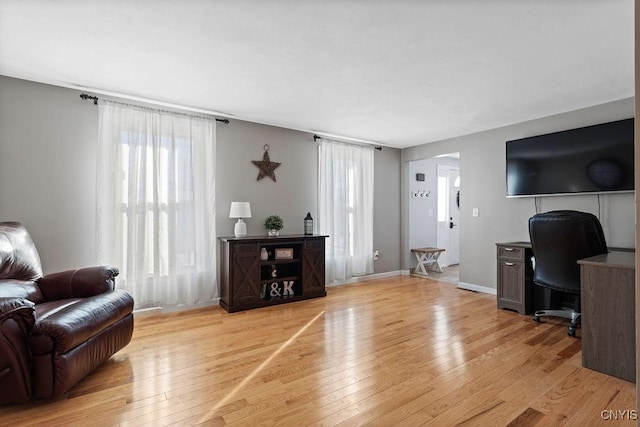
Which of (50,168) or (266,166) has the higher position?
(266,166)

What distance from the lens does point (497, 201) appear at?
14.9ft

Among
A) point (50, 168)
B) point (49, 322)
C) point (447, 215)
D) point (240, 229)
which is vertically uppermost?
point (50, 168)

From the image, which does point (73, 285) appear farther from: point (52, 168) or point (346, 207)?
point (346, 207)

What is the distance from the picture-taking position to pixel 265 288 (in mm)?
4160

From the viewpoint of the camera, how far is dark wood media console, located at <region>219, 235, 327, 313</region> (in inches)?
147

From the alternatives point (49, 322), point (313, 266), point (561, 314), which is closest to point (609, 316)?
point (561, 314)

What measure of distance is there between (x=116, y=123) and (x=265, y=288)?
2.58 metres

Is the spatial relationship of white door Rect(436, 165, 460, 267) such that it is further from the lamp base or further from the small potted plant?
the lamp base

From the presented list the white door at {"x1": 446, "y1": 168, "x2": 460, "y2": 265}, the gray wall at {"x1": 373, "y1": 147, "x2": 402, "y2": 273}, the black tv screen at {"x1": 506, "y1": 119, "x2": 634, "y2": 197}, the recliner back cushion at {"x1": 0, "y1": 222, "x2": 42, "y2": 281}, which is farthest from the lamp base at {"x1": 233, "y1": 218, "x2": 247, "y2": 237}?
the white door at {"x1": 446, "y1": 168, "x2": 460, "y2": 265}

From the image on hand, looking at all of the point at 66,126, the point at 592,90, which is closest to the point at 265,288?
the point at 66,126

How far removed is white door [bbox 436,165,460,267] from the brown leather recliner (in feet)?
20.3

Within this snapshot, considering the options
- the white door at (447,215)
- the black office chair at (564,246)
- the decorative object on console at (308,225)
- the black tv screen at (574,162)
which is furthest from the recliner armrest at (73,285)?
the white door at (447,215)

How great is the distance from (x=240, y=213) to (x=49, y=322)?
7.34ft

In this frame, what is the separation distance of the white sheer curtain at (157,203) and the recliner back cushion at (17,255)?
2.13ft
